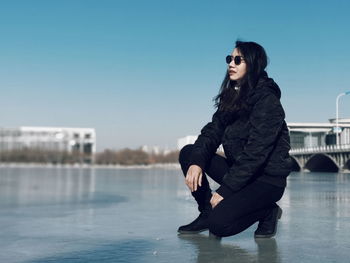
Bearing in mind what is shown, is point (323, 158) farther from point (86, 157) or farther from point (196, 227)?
point (196, 227)

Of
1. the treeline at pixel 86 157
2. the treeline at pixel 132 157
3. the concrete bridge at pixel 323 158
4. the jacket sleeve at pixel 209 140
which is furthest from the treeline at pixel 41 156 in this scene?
the jacket sleeve at pixel 209 140

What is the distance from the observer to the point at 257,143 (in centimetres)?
342

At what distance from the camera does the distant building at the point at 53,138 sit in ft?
189

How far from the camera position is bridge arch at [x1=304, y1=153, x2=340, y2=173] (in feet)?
199

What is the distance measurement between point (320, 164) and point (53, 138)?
41625mm

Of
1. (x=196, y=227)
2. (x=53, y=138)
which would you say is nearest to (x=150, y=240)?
(x=196, y=227)

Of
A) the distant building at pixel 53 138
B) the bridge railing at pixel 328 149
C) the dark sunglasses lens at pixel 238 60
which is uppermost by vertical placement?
the distant building at pixel 53 138

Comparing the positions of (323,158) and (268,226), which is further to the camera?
(323,158)

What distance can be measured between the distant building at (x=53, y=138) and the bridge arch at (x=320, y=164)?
35557mm

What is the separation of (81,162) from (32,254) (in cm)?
7117

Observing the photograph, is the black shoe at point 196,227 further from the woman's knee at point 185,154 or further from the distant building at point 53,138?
the distant building at point 53,138

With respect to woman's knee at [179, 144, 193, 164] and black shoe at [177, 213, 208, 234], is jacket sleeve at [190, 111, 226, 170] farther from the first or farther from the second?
black shoe at [177, 213, 208, 234]

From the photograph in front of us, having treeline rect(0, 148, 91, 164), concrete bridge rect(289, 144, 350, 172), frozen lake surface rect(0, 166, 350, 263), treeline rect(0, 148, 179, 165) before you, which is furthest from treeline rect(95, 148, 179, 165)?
frozen lake surface rect(0, 166, 350, 263)

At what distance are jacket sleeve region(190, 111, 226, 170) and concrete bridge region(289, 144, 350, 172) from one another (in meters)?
50.0
